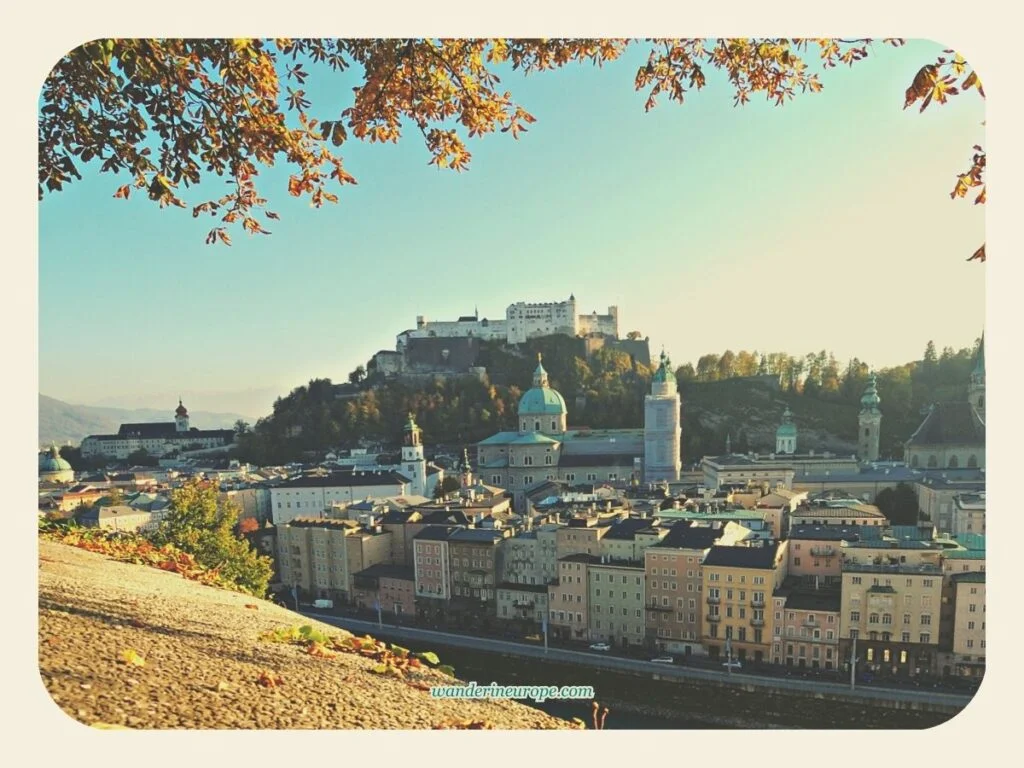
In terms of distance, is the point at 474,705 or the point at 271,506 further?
the point at 271,506

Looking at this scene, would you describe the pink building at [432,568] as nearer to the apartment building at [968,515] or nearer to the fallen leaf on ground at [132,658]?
the fallen leaf on ground at [132,658]

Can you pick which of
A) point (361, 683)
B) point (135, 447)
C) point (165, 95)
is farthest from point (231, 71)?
point (361, 683)

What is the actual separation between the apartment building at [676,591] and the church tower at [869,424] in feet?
3.71

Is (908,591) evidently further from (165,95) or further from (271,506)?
(165,95)

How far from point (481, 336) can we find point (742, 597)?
7.93 ft

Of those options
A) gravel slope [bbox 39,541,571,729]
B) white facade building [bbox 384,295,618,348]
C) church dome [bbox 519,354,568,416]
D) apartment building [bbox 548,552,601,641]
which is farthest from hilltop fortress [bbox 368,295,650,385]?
apartment building [bbox 548,552,601,641]

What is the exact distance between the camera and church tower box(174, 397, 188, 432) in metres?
3.62

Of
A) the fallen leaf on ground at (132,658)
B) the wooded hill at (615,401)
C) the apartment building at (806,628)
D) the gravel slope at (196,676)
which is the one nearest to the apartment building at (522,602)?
the wooded hill at (615,401)

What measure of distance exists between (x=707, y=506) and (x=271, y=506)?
10.7 ft

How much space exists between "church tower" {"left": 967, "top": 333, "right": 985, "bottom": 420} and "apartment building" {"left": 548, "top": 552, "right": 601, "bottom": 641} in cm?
278

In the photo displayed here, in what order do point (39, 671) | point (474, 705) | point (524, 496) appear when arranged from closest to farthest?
point (39, 671)
point (474, 705)
point (524, 496)

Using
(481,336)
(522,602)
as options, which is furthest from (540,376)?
(522,602)

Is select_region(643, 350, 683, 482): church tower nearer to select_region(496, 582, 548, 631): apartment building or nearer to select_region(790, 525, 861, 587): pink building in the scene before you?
select_region(790, 525, 861, 587): pink building

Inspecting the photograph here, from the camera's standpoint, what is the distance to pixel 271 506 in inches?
190
